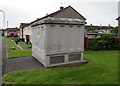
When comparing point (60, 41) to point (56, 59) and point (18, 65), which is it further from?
point (18, 65)

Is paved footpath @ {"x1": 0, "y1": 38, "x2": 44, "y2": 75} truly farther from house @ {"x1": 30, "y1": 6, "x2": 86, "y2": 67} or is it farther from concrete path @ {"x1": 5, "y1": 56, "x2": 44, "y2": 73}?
house @ {"x1": 30, "y1": 6, "x2": 86, "y2": 67}

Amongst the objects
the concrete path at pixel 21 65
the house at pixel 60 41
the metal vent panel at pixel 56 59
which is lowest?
the concrete path at pixel 21 65

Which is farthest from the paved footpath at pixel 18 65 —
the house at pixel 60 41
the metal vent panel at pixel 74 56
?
the metal vent panel at pixel 74 56

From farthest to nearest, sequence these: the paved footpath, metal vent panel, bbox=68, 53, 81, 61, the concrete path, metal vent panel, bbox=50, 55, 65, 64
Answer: metal vent panel, bbox=68, 53, 81, 61 < metal vent panel, bbox=50, 55, 65, 64 < the concrete path < the paved footpath

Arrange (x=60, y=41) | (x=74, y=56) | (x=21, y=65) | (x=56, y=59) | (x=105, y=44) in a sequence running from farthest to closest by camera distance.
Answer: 1. (x=105, y=44)
2. (x=74, y=56)
3. (x=21, y=65)
4. (x=60, y=41)
5. (x=56, y=59)

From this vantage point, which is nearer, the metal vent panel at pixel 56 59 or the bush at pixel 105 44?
the metal vent panel at pixel 56 59

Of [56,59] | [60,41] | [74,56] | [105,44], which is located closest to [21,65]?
[56,59]

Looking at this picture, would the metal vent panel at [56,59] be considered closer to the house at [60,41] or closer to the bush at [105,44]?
the house at [60,41]

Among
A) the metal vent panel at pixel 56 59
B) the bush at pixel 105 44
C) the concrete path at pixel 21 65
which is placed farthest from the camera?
the bush at pixel 105 44

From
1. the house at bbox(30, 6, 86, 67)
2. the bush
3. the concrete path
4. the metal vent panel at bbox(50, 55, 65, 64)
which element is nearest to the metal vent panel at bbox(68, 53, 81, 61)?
the house at bbox(30, 6, 86, 67)

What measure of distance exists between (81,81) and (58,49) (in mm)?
2928

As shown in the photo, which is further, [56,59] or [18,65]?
[18,65]

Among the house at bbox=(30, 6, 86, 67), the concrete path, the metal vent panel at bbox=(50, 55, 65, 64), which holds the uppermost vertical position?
the house at bbox=(30, 6, 86, 67)

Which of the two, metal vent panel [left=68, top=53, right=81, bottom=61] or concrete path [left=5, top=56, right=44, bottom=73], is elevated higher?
metal vent panel [left=68, top=53, right=81, bottom=61]
